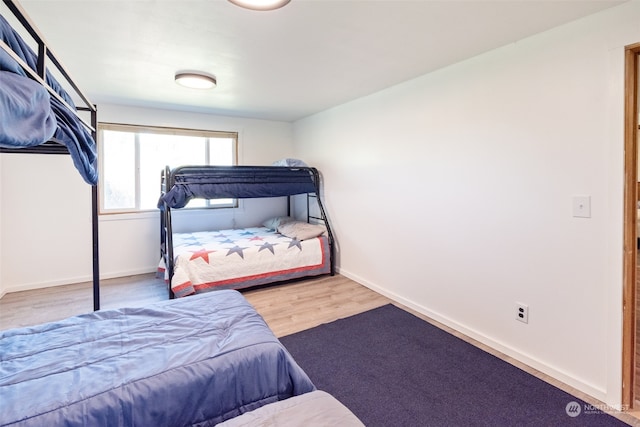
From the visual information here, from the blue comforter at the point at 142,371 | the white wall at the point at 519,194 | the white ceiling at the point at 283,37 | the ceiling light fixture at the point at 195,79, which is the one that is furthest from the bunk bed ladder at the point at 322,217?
the blue comforter at the point at 142,371

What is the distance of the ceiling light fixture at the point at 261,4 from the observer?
5.29 feet

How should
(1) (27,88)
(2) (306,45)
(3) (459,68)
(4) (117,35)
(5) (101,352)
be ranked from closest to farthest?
(1) (27,88)
(5) (101,352)
(4) (117,35)
(2) (306,45)
(3) (459,68)

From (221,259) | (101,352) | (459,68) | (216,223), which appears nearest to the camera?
(101,352)

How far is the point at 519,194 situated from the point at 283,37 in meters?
1.89

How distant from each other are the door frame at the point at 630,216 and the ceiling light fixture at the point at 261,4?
5.92ft

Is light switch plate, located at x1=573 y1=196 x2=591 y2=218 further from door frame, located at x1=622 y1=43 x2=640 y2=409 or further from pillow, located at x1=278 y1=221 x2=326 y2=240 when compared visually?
pillow, located at x1=278 y1=221 x2=326 y2=240

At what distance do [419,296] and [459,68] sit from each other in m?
1.99

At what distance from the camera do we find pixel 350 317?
9.48 ft

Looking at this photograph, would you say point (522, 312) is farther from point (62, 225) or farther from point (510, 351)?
point (62, 225)

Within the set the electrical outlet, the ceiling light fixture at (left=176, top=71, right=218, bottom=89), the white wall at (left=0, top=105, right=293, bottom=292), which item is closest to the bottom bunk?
the white wall at (left=0, top=105, right=293, bottom=292)

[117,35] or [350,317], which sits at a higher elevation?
[117,35]

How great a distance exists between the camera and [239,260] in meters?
3.44

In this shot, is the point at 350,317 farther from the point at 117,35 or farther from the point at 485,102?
the point at 117,35

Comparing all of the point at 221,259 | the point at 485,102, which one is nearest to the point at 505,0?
the point at 485,102
